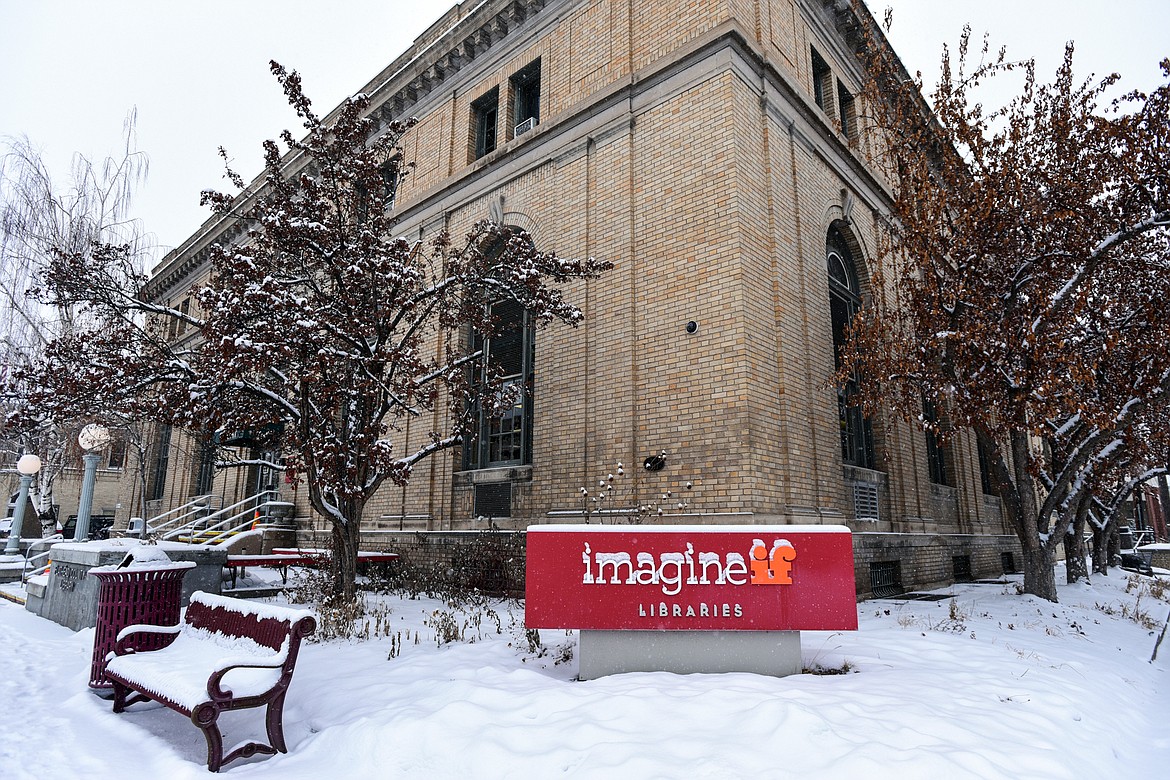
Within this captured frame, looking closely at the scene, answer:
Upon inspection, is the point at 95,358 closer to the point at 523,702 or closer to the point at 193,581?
the point at 193,581

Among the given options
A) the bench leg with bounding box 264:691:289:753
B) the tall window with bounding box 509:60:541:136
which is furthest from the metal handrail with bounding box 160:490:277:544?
the bench leg with bounding box 264:691:289:753

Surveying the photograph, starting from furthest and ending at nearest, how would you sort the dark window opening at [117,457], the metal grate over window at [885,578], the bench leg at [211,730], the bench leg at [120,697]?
the dark window opening at [117,457] < the metal grate over window at [885,578] < the bench leg at [120,697] < the bench leg at [211,730]

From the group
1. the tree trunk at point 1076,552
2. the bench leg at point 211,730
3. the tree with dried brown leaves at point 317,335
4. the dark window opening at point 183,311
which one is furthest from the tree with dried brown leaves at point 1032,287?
the dark window opening at point 183,311

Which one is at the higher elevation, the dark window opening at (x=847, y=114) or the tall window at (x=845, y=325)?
the dark window opening at (x=847, y=114)

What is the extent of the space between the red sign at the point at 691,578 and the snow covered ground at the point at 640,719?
0.50 metres

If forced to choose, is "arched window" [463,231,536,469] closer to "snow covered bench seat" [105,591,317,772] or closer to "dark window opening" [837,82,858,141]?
"snow covered bench seat" [105,591,317,772]

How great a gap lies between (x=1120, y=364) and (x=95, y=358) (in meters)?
17.4

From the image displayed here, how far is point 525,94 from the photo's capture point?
15.4m

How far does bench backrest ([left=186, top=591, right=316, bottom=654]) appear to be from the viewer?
469 cm

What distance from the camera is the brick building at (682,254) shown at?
1021 centimetres

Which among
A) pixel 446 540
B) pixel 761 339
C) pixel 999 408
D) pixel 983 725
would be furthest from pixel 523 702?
pixel 999 408

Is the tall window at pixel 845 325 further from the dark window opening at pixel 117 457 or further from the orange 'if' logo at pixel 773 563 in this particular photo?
the dark window opening at pixel 117 457

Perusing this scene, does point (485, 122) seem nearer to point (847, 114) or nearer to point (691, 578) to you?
point (847, 114)

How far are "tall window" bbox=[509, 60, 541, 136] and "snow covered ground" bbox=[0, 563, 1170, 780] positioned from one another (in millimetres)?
11722
